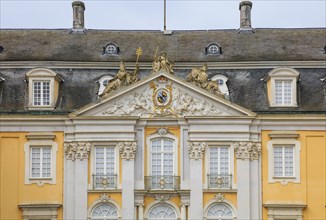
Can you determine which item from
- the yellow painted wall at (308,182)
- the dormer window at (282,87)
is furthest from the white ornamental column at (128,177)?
the dormer window at (282,87)

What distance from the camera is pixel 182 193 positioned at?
5053 cm

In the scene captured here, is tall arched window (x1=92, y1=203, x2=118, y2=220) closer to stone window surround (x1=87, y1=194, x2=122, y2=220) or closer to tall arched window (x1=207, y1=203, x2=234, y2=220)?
stone window surround (x1=87, y1=194, x2=122, y2=220)

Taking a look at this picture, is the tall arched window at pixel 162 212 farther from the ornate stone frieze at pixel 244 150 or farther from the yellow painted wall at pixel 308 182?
the yellow painted wall at pixel 308 182

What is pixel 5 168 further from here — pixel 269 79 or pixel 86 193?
pixel 269 79

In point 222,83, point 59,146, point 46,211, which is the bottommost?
point 46,211

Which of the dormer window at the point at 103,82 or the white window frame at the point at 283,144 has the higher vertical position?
the dormer window at the point at 103,82

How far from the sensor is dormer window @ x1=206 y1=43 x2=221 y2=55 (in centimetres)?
5475

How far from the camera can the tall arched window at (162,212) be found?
50844mm

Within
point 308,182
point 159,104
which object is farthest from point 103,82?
point 308,182

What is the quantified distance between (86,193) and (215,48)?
1150 cm

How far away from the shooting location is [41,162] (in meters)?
51.4

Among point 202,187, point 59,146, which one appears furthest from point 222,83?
point 59,146

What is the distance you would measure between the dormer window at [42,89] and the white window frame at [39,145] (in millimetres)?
1682

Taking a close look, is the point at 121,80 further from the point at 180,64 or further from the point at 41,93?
the point at 41,93
